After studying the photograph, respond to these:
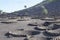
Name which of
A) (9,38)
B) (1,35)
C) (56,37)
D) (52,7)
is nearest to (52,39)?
(56,37)

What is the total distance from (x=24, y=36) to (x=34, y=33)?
0.27 meters

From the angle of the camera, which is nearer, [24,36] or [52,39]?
[52,39]

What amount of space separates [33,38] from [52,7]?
1248 inches

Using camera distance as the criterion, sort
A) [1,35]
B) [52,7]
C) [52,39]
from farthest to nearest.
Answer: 1. [52,7]
2. [1,35]
3. [52,39]

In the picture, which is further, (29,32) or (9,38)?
(29,32)

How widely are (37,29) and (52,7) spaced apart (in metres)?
31.0

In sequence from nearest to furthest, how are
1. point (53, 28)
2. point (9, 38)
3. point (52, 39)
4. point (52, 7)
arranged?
point (52, 39), point (9, 38), point (53, 28), point (52, 7)

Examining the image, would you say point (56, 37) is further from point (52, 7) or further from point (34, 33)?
point (52, 7)

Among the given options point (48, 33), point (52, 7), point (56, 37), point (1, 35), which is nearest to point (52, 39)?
point (56, 37)

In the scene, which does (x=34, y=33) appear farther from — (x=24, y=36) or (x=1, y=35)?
(x=1, y=35)

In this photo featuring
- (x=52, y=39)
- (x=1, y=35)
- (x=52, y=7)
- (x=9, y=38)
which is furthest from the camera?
(x=52, y=7)

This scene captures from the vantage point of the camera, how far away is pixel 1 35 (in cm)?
350

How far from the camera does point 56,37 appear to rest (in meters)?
3.09

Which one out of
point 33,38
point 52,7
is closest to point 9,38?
point 33,38
